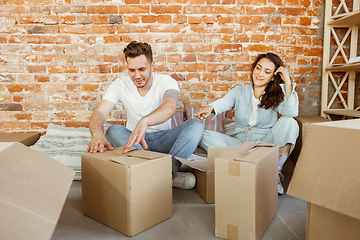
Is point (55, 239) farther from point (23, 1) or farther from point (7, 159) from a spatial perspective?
point (23, 1)

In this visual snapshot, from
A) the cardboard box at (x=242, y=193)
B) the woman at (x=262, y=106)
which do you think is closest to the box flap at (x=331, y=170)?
the cardboard box at (x=242, y=193)

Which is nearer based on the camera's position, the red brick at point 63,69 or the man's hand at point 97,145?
the man's hand at point 97,145

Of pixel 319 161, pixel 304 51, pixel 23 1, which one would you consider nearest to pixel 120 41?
pixel 23 1

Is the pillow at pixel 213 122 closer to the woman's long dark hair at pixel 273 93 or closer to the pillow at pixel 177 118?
the pillow at pixel 177 118

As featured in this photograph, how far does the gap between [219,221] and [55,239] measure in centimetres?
70

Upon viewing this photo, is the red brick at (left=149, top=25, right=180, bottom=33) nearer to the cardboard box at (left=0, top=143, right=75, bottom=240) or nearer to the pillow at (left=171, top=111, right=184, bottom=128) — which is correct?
the pillow at (left=171, top=111, right=184, bottom=128)

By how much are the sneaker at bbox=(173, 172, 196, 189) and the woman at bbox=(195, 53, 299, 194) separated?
345 mm

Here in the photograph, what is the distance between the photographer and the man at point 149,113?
63.6 inches

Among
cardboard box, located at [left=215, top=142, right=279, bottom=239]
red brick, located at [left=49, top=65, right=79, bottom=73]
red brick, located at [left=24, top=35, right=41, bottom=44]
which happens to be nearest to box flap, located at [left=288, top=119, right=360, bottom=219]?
cardboard box, located at [left=215, top=142, right=279, bottom=239]

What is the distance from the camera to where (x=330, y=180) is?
0.78 metres

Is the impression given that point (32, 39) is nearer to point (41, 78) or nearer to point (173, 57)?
point (41, 78)

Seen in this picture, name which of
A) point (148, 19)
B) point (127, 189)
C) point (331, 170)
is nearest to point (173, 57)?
point (148, 19)

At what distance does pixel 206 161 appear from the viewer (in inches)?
61.5

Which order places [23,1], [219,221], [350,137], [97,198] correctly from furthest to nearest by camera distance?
[23,1]
[97,198]
[219,221]
[350,137]
